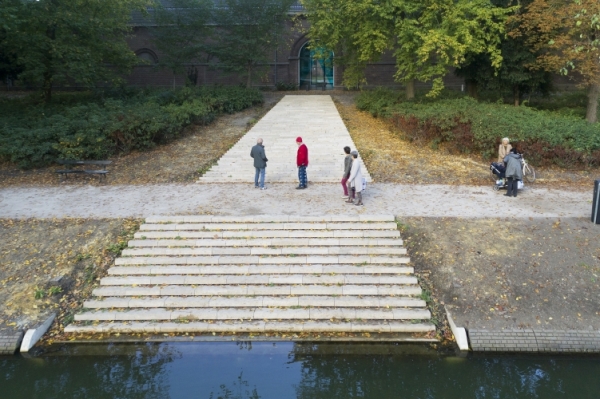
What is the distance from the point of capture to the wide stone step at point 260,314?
8.85 m

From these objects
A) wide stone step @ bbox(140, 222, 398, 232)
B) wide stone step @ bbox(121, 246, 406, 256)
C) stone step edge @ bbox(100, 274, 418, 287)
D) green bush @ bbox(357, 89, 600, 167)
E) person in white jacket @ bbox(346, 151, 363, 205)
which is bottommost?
stone step edge @ bbox(100, 274, 418, 287)

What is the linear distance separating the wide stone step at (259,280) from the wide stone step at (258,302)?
14.6 inches

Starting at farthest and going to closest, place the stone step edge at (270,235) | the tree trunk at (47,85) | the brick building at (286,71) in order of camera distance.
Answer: the brick building at (286,71) → the tree trunk at (47,85) → the stone step edge at (270,235)

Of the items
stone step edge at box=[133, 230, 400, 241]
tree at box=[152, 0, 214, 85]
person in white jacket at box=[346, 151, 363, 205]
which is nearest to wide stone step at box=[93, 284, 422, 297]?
stone step edge at box=[133, 230, 400, 241]

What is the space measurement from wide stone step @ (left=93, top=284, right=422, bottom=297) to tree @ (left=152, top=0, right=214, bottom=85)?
2208 cm

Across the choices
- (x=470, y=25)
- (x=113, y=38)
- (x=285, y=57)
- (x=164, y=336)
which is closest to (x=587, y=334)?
(x=164, y=336)

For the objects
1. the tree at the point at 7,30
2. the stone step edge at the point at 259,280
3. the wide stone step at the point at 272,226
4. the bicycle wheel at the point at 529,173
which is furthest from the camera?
the tree at the point at 7,30

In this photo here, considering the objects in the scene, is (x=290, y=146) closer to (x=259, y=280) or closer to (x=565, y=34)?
(x=259, y=280)

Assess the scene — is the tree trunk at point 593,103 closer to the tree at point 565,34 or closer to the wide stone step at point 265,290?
the tree at point 565,34

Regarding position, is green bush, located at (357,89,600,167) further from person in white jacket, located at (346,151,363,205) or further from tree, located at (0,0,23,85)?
tree, located at (0,0,23,85)

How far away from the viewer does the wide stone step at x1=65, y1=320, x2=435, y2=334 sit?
28.2ft

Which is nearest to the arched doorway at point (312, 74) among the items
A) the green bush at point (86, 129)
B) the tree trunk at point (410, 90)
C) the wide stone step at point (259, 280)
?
the tree trunk at point (410, 90)

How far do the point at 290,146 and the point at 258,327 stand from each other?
10.2 m

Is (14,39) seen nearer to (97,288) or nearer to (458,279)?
(97,288)
